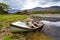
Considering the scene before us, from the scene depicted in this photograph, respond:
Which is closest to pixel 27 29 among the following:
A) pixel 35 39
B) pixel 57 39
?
pixel 35 39

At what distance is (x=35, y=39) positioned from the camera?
19859 mm

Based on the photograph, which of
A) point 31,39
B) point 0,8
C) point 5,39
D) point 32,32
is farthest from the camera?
point 0,8

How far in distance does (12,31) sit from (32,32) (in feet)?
8.97

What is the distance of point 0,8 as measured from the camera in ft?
228

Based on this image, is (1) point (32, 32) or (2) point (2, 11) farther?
(2) point (2, 11)

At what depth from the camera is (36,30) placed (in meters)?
23.6

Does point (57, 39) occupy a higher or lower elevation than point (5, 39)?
lower

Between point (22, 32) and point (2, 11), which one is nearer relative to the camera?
point (22, 32)

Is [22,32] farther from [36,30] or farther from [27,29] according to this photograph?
[36,30]

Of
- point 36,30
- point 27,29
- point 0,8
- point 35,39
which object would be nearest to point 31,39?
point 35,39

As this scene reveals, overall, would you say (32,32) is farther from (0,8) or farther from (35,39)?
(0,8)

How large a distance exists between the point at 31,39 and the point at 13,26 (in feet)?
12.0

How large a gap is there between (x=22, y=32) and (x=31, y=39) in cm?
271

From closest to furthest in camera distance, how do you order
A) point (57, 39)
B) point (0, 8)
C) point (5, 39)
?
point (5, 39), point (57, 39), point (0, 8)
